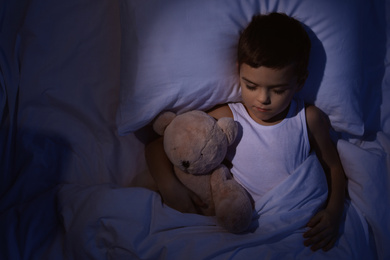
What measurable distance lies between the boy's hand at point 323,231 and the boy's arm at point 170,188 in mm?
347

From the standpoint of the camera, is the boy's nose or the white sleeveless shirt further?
the white sleeveless shirt

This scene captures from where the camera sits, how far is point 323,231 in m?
0.92

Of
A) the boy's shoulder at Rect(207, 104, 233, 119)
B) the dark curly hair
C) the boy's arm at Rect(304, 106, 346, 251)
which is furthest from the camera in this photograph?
the boy's shoulder at Rect(207, 104, 233, 119)

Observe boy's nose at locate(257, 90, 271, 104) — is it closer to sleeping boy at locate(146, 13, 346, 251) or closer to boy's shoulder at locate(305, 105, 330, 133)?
sleeping boy at locate(146, 13, 346, 251)

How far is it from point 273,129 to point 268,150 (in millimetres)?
71

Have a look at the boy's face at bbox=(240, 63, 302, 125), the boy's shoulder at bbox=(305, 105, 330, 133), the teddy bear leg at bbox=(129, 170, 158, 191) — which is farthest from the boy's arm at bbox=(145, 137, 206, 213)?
the boy's shoulder at bbox=(305, 105, 330, 133)

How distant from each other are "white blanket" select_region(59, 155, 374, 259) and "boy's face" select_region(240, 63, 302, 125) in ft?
0.83

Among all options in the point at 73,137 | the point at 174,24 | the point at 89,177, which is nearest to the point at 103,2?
the point at 174,24

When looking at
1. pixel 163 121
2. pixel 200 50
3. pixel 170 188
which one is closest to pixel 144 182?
pixel 170 188

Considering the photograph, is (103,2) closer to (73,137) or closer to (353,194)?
(73,137)

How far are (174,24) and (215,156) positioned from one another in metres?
0.41

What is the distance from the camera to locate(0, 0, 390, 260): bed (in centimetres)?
88

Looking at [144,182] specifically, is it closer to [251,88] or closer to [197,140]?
[197,140]

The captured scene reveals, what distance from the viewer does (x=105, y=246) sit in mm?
884
